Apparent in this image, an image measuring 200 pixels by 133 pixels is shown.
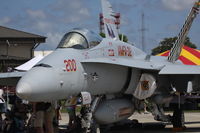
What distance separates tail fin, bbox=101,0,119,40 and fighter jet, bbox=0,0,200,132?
5 cm

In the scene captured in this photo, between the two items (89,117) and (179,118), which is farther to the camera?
(179,118)

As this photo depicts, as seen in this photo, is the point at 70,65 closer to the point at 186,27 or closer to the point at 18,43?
the point at 186,27

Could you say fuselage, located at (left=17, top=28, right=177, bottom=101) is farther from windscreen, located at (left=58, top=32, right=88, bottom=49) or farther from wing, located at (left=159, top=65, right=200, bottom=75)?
wing, located at (left=159, top=65, right=200, bottom=75)

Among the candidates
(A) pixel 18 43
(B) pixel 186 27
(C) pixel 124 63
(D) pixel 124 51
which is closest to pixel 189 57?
(B) pixel 186 27

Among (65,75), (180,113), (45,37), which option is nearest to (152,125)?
(180,113)

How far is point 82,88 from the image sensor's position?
27.5ft

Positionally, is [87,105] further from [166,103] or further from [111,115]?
[166,103]

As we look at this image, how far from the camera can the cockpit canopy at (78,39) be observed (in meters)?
8.76

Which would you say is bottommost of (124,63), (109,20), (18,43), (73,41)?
(124,63)

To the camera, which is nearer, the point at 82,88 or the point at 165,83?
the point at 82,88

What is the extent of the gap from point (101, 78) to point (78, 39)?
1.08 meters

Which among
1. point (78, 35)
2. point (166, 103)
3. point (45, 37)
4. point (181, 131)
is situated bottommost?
point (181, 131)

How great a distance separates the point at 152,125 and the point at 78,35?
206 inches

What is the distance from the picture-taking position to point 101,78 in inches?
354
